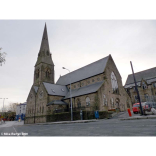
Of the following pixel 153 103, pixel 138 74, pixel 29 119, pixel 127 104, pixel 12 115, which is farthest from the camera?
pixel 12 115

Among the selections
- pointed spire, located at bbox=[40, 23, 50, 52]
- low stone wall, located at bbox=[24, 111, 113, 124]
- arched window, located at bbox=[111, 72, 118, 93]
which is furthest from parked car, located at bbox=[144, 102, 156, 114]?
pointed spire, located at bbox=[40, 23, 50, 52]

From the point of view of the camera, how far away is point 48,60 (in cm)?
5278

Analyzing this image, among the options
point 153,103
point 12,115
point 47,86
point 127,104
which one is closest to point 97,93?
point 153,103

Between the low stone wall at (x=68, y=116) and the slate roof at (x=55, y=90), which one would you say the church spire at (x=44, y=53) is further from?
the low stone wall at (x=68, y=116)

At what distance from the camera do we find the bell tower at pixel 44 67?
48625 mm

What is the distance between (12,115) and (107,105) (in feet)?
267

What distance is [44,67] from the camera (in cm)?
4969

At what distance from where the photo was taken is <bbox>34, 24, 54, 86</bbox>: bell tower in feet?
160

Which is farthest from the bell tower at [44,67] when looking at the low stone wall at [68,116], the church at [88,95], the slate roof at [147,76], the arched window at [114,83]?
the slate roof at [147,76]

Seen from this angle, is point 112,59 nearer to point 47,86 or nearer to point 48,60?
point 47,86

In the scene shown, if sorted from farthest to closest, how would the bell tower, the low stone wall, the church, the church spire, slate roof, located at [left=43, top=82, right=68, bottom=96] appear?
the church spire → the bell tower → slate roof, located at [left=43, top=82, right=68, bottom=96] → the church → the low stone wall

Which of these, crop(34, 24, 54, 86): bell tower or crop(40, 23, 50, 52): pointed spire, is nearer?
crop(34, 24, 54, 86): bell tower

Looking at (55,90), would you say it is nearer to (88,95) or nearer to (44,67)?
(88,95)

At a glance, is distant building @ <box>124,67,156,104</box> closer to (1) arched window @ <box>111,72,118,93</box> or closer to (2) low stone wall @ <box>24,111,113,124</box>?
(1) arched window @ <box>111,72,118,93</box>
